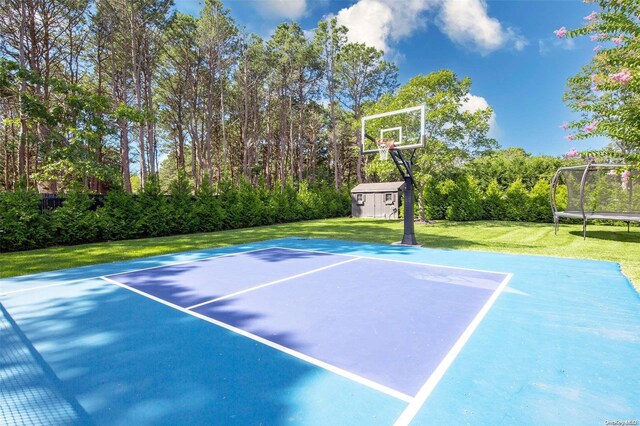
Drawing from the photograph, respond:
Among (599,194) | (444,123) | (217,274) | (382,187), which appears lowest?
(217,274)

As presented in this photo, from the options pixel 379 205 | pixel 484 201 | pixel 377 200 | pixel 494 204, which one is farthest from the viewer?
pixel 377 200

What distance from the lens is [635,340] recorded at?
2812 millimetres

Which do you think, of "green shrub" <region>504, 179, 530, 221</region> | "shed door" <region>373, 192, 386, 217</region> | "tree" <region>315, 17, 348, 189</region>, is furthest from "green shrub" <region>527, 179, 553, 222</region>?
"tree" <region>315, 17, 348, 189</region>

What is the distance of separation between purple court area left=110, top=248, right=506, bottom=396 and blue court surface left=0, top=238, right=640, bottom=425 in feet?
0.08

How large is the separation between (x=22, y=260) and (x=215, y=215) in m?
7.06

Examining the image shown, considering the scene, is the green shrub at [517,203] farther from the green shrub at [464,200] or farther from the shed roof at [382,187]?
the shed roof at [382,187]

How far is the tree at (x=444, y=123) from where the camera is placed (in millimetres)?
13906

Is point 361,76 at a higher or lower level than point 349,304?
higher

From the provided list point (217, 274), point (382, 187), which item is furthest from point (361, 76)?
point (217, 274)

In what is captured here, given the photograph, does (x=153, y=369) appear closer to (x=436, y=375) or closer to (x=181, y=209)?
(x=436, y=375)

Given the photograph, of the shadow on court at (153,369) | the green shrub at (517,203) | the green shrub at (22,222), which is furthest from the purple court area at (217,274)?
the green shrub at (517,203)

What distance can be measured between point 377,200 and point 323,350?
18.1m

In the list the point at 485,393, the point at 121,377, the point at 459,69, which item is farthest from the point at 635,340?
the point at 459,69

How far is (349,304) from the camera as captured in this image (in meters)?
3.82
